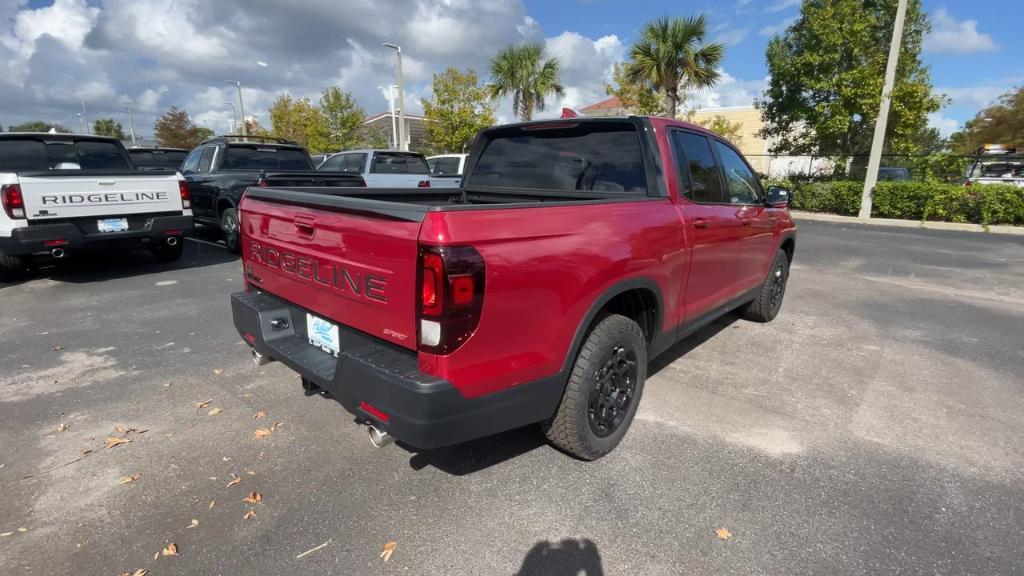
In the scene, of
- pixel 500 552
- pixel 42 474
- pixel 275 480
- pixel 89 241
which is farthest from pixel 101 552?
pixel 89 241

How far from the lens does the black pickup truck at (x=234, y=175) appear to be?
789cm

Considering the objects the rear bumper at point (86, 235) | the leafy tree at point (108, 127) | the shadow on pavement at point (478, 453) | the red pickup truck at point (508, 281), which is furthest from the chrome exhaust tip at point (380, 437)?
the leafy tree at point (108, 127)

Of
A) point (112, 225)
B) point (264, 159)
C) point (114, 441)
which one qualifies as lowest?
point (114, 441)

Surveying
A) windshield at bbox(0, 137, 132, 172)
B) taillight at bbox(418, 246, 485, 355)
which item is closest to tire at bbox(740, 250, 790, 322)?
taillight at bbox(418, 246, 485, 355)

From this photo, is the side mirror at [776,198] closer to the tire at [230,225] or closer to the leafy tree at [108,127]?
the tire at [230,225]

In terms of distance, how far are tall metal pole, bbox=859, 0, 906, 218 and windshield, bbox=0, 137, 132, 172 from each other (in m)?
17.9

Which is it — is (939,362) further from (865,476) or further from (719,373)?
(865,476)

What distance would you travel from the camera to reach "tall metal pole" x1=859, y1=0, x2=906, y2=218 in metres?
13.9

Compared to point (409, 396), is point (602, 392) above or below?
below

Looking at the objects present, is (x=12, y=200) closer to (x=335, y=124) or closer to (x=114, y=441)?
(x=114, y=441)

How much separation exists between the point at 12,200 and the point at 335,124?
2336cm

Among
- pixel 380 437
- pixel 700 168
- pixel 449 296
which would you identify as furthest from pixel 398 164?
pixel 449 296

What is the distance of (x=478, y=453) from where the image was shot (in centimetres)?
291

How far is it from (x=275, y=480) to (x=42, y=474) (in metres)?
1.23
